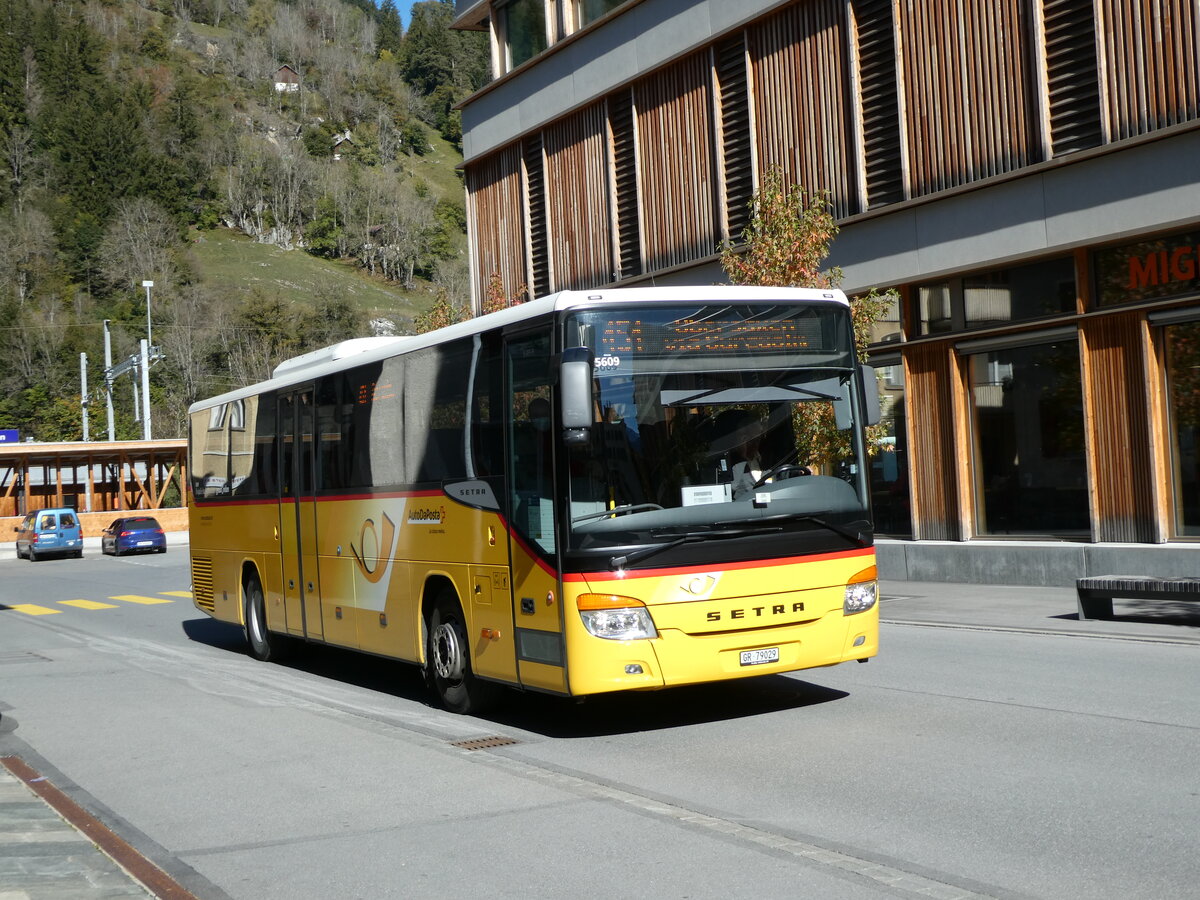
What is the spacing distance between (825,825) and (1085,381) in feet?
43.7

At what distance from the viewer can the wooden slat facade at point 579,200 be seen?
93.2 feet

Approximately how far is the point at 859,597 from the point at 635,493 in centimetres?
191

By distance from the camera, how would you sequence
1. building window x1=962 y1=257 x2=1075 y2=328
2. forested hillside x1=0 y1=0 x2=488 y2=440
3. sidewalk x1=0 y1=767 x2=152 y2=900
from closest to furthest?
sidewalk x1=0 y1=767 x2=152 y2=900, building window x1=962 y1=257 x2=1075 y2=328, forested hillside x1=0 y1=0 x2=488 y2=440

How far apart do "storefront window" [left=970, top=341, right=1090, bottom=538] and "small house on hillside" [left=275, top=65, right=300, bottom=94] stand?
147m

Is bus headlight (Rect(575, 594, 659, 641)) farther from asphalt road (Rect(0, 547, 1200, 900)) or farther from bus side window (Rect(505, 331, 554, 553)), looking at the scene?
asphalt road (Rect(0, 547, 1200, 900))

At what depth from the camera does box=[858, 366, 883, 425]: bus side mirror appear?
9.61m

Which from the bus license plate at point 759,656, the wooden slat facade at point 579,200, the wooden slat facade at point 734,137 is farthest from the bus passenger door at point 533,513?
the wooden slat facade at point 579,200

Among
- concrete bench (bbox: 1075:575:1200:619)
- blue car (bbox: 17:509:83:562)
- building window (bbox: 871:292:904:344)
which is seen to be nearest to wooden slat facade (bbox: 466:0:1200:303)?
building window (bbox: 871:292:904:344)

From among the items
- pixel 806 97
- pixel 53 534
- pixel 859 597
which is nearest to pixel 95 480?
pixel 53 534

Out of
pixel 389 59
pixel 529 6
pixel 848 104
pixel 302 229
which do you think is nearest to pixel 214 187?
pixel 302 229

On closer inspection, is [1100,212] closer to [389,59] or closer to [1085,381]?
[1085,381]

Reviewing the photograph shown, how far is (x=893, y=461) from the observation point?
21891 millimetres

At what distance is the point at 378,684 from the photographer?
12727 mm

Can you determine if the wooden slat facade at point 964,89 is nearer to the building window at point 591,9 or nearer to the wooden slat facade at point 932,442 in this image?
the wooden slat facade at point 932,442
